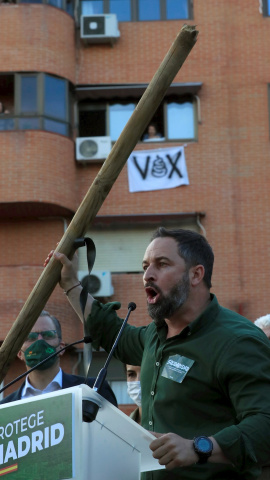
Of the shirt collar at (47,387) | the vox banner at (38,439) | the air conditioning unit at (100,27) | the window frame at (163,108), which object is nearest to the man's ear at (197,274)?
the vox banner at (38,439)

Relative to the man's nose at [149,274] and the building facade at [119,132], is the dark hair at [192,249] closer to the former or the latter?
the man's nose at [149,274]

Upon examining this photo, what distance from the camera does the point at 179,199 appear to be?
60.2ft

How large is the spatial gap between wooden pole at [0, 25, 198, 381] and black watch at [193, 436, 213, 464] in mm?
1044

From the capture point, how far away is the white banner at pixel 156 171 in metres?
18.4

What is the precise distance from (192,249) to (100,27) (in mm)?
15454

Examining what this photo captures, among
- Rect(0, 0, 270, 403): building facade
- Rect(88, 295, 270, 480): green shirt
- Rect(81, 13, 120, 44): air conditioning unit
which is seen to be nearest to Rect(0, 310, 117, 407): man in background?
Rect(88, 295, 270, 480): green shirt

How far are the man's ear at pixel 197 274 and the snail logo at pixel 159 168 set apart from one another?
47.2 feet

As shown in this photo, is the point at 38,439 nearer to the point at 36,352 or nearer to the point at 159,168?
the point at 36,352

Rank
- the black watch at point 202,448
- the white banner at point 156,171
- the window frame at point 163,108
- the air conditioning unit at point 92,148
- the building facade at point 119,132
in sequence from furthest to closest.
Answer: the window frame at point 163,108
the white banner at point 156,171
the air conditioning unit at point 92,148
the building facade at point 119,132
the black watch at point 202,448

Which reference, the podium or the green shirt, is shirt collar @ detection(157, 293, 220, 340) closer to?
the green shirt

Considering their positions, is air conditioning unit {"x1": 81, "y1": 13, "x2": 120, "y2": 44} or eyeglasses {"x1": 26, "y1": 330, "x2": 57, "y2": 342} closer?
eyeglasses {"x1": 26, "y1": 330, "x2": 57, "y2": 342}

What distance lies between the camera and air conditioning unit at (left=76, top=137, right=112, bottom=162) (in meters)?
18.3

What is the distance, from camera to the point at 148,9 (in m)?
19.5

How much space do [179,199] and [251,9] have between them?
14.5ft
